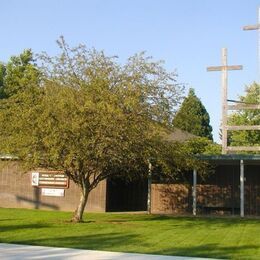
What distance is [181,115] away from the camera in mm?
18422

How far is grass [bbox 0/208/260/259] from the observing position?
464 inches

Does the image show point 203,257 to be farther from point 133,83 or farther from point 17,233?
point 133,83

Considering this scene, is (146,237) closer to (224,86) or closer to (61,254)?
(61,254)

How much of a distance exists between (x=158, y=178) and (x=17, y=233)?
12.9 metres

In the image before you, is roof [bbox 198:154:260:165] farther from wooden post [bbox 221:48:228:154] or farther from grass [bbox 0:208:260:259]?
wooden post [bbox 221:48:228:154]

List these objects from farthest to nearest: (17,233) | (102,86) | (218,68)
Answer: (218,68)
(102,86)
(17,233)

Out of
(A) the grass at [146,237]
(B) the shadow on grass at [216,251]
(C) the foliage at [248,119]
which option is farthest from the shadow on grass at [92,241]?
(C) the foliage at [248,119]

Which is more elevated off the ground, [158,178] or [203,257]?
[158,178]

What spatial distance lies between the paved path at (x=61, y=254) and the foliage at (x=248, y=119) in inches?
1092

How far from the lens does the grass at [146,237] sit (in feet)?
38.7

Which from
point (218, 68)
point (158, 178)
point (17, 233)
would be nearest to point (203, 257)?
point (17, 233)

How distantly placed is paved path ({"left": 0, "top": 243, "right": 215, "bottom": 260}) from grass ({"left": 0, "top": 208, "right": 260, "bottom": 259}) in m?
0.71

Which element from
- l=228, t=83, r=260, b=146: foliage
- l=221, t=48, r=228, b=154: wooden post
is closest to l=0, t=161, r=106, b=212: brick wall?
l=221, t=48, r=228, b=154: wooden post

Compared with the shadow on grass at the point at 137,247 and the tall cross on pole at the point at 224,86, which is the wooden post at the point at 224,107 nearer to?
the tall cross on pole at the point at 224,86
